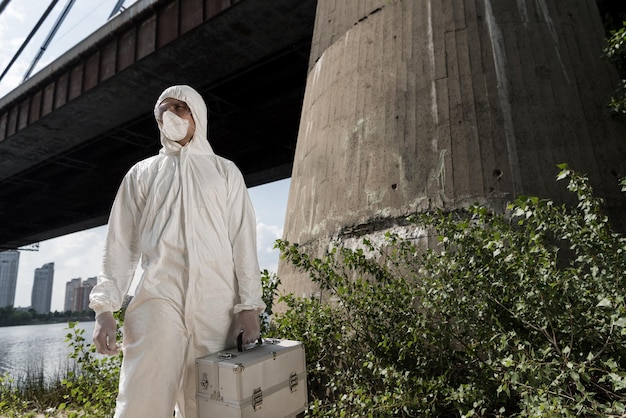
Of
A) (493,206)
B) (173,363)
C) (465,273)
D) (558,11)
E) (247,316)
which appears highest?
(558,11)

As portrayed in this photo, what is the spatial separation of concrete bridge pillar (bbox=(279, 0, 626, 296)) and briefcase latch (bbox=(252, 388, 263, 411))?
1.87 metres

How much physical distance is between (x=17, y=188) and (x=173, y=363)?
22.3 metres

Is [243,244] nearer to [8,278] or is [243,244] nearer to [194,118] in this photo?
[194,118]

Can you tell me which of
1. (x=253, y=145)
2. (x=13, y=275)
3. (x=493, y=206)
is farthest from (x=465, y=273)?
(x=13, y=275)

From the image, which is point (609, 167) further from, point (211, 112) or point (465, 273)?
point (211, 112)

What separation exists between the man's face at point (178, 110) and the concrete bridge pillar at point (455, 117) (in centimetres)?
175

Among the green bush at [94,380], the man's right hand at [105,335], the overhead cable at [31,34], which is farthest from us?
the overhead cable at [31,34]

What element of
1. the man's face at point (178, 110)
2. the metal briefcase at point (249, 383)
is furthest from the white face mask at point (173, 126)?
the metal briefcase at point (249, 383)

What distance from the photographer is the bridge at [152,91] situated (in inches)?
363

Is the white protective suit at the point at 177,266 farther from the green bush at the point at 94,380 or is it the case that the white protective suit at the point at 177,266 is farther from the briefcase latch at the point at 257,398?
the green bush at the point at 94,380

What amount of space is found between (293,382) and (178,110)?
148 centimetres

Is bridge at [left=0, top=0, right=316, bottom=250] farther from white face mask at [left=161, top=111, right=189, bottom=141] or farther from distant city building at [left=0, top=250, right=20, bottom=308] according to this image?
distant city building at [left=0, top=250, right=20, bottom=308]

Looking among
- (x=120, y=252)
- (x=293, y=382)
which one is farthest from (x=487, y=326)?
(x=120, y=252)

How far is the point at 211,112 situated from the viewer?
14.0 m
